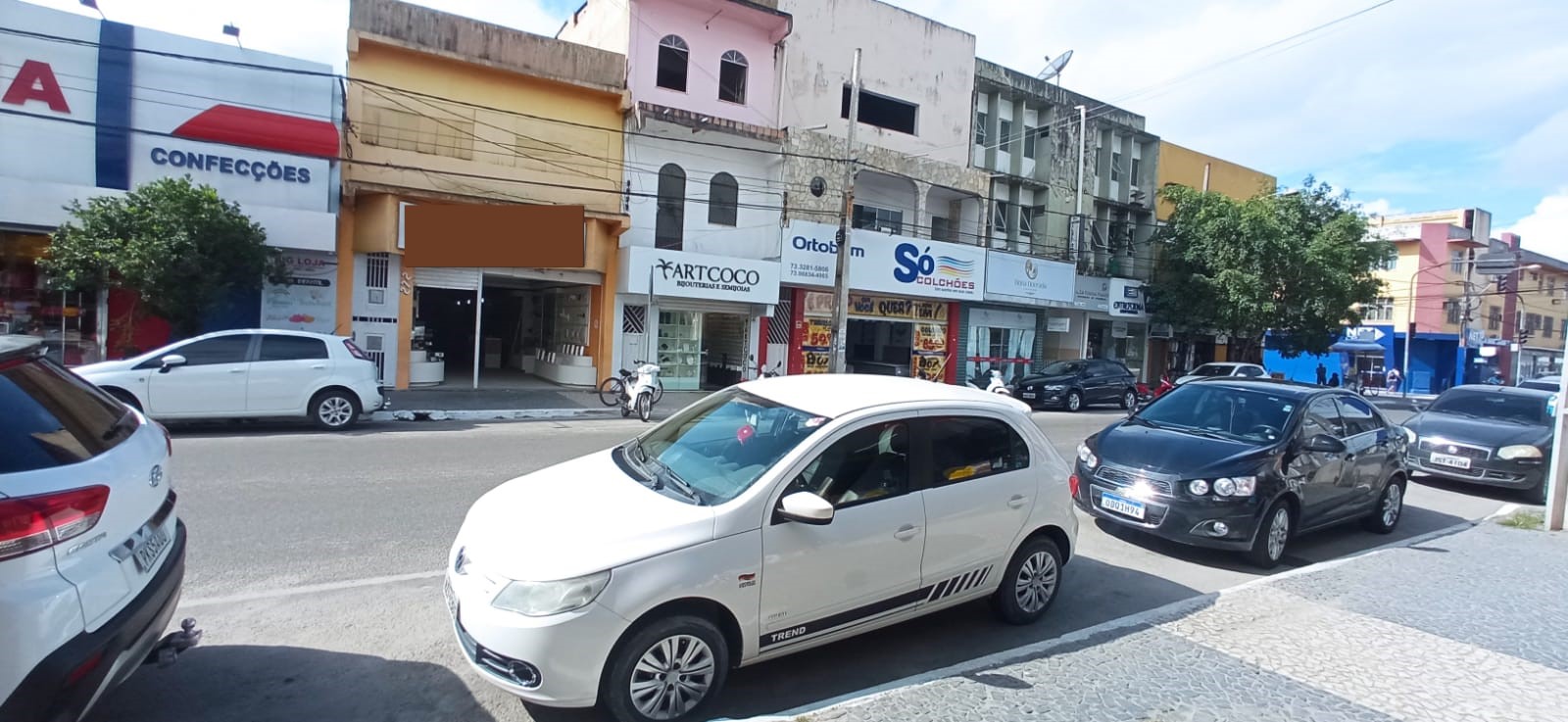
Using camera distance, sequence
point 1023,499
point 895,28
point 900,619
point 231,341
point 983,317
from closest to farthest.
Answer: point 900,619
point 1023,499
point 231,341
point 895,28
point 983,317

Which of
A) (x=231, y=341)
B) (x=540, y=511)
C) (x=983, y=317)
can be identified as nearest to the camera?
(x=540, y=511)

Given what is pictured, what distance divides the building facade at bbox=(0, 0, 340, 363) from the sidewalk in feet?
51.5

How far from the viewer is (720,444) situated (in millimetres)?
4188

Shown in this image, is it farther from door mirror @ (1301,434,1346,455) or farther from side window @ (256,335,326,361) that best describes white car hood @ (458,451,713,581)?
side window @ (256,335,326,361)

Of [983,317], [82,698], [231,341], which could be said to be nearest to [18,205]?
[231,341]

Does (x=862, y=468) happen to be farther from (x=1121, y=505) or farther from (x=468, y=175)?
(x=468, y=175)

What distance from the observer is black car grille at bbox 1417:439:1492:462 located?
388 inches

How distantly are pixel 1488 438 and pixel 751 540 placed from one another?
11515mm

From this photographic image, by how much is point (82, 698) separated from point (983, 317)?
25.3 meters

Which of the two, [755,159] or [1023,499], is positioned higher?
[755,159]

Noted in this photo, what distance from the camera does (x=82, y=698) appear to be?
2.46 m

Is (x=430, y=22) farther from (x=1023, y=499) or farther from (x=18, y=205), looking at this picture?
(x=1023, y=499)

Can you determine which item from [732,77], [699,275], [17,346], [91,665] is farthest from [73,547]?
[732,77]

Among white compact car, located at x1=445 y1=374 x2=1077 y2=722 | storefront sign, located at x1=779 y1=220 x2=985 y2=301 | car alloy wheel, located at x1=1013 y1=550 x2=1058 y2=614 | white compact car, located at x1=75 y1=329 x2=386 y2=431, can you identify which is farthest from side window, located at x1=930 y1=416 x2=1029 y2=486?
storefront sign, located at x1=779 y1=220 x2=985 y2=301
